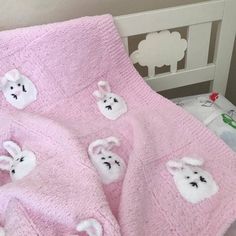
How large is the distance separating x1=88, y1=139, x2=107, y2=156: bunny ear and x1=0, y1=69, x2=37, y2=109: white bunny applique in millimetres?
209

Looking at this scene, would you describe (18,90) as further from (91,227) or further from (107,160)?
(91,227)

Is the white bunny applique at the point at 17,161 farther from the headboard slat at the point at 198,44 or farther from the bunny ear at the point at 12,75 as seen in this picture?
the headboard slat at the point at 198,44

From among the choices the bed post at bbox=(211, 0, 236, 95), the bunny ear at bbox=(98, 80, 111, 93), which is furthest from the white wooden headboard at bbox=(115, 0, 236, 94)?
the bunny ear at bbox=(98, 80, 111, 93)

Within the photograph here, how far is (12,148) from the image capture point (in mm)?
828

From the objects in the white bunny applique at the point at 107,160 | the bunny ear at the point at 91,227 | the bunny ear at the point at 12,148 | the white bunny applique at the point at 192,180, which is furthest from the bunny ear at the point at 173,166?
the bunny ear at the point at 12,148

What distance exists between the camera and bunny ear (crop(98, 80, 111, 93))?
0.94 m

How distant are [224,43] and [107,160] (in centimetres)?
53

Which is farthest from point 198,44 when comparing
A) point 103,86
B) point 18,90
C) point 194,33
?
point 18,90

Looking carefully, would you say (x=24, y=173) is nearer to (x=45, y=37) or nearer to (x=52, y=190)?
(x=52, y=190)

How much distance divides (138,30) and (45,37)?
0.82 feet

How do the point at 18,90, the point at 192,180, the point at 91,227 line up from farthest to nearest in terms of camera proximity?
1. the point at 18,90
2. the point at 192,180
3. the point at 91,227

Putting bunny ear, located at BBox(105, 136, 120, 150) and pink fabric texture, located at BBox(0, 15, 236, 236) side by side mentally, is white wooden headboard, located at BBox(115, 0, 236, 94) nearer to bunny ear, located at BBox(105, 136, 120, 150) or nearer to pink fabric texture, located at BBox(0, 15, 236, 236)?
pink fabric texture, located at BBox(0, 15, 236, 236)

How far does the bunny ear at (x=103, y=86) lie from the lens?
940mm

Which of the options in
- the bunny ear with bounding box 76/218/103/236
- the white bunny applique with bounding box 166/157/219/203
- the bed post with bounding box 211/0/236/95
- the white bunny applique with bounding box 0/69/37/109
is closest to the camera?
the bunny ear with bounding box 76/218/103/236
